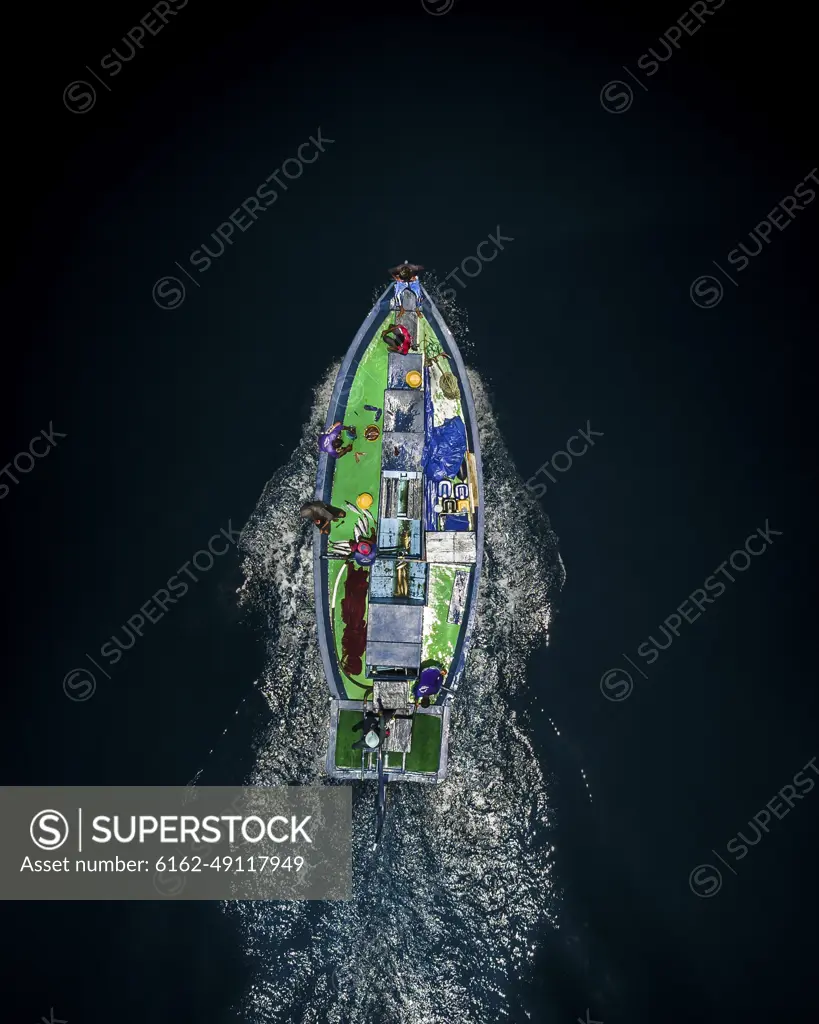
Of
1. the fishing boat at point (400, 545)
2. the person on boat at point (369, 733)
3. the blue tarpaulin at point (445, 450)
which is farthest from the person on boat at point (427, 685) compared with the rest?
the blue tarpaulin at point (445, 450)

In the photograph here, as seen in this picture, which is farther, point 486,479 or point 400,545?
point 486,479

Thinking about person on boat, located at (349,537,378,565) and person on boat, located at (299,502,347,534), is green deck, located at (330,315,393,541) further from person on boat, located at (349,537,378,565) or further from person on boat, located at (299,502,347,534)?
person on boat, located at (349,537,378,565)

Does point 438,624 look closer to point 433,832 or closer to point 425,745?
point 425,745

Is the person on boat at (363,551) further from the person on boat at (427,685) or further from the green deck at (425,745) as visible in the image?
the green deck at (425,745)

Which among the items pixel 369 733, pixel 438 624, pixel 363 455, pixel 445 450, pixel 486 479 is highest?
pixel 363 455

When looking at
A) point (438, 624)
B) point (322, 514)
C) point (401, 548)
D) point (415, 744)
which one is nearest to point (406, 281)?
point (322, 514)

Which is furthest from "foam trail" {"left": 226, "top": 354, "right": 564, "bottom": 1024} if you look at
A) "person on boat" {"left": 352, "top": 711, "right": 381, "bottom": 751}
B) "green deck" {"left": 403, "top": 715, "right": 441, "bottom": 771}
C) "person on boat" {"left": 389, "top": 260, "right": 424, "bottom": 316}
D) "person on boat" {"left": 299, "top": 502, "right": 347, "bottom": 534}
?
"person on boat" {"left": 389, "top": 260, "right": 424, "bottom": 316}
